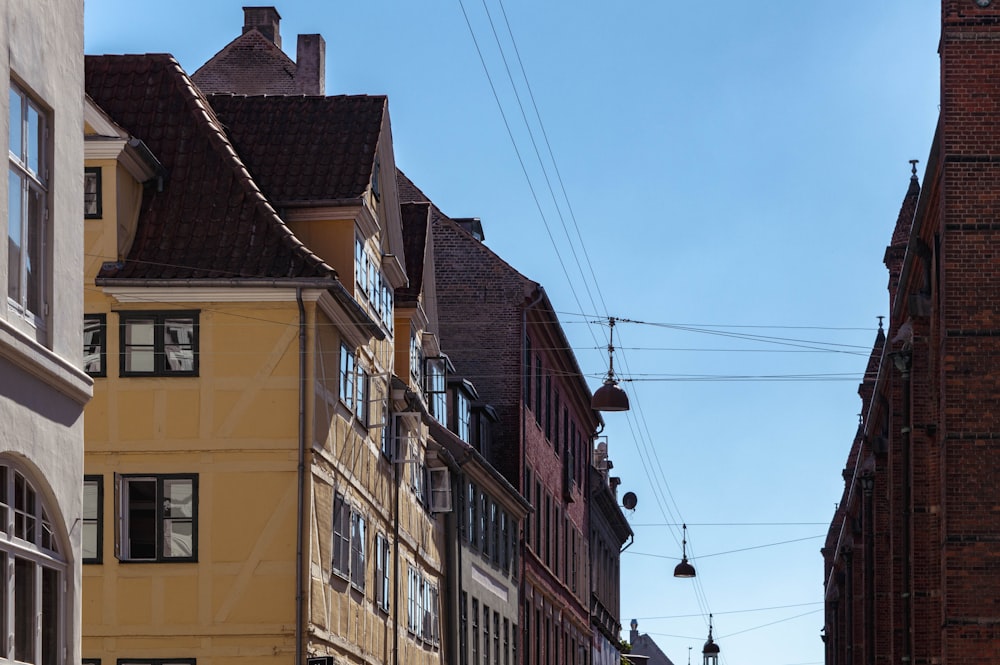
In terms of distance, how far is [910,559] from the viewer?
113 ft

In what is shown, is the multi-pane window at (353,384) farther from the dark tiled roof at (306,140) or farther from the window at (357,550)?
the dark tiled roof at (306,140)

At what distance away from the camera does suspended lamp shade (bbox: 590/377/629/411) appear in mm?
36406

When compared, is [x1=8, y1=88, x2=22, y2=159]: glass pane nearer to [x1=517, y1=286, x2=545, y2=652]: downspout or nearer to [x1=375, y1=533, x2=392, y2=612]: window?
[x1=375, y1=533, x2=392, y2=612]: window

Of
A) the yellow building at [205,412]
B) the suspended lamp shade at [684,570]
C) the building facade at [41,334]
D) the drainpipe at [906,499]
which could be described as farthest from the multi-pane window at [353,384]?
the suspended lamp shade at [684,570]

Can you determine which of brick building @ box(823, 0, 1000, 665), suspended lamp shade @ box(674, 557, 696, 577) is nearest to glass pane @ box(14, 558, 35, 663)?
brick building @ box(823, 0, 1000, 665)

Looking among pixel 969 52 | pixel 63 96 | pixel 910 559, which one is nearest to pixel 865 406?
pixel 910 559

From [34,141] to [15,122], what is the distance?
0.56m

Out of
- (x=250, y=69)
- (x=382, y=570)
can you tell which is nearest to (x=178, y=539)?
(x=382, y=570)

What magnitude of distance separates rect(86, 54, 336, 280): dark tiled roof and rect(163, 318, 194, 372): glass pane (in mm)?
707

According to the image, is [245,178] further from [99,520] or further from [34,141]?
[34,141]

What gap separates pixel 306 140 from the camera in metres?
33.8

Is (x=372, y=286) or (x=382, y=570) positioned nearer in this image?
(x=372, y=286)

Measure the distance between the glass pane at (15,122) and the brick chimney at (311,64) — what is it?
108ft

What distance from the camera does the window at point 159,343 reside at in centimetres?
2903
